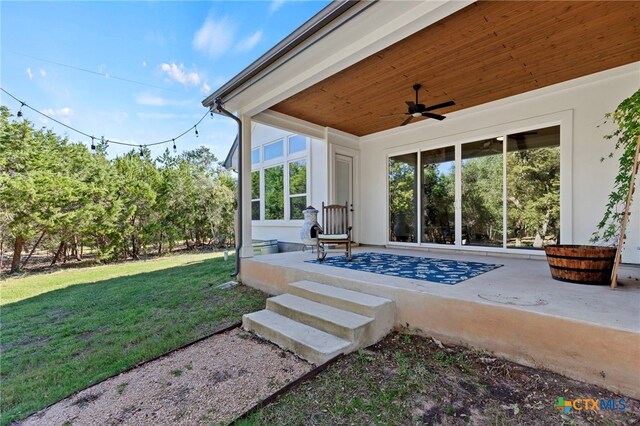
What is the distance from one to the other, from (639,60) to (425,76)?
266cm

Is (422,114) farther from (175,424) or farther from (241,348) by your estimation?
(175,424)

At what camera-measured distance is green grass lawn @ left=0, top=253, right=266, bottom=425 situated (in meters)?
2.39

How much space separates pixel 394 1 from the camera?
2.49 meters

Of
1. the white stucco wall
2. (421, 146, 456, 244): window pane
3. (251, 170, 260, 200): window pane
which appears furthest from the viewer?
(251, 170, 260, 200): window pane

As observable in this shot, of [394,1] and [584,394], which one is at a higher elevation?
[394,1]

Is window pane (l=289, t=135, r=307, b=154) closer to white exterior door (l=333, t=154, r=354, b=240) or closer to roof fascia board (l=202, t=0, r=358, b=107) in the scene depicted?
white exterior door (l=333, t=154, r=354, b=240)

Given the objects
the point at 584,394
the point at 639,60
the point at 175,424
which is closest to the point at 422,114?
the point at 639,60

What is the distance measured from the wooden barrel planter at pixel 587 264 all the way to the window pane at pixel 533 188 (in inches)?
70.8

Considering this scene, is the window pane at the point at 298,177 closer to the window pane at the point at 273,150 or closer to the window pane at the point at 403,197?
the window pane at the point at 273,150

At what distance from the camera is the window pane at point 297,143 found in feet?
23.8

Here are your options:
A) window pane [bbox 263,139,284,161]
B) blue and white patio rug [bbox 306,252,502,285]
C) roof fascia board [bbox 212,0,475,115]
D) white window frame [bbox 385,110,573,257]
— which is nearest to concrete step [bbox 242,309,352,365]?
blue and white patio rug [bbox 306,252,502,285]

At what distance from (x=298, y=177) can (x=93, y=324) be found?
506cm

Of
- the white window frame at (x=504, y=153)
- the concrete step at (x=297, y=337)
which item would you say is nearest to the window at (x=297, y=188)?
the white window frame at (x=504, y=153)

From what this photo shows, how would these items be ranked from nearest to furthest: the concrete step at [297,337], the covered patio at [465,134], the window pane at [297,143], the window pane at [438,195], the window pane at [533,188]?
the covered patio at [465,134] → the concrete step at [297,337] → the window pane at [533,188] → the window pane at [438,195] → the window pane at [297,143]
